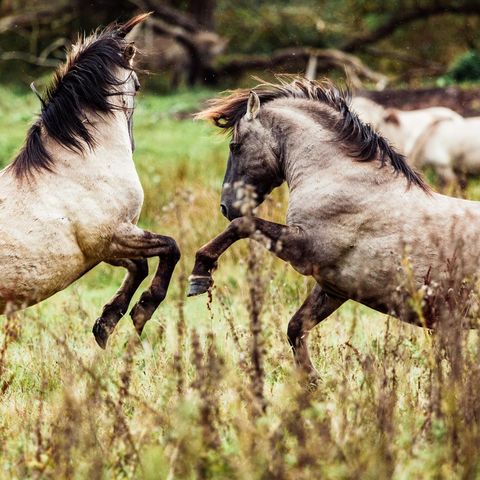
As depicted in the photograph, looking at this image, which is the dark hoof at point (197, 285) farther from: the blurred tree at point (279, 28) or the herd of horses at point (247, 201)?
the blurred tree at point (279, 28)

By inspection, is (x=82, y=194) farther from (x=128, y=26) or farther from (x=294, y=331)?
(x=294, y=331)

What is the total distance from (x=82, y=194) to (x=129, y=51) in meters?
1.25

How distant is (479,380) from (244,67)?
20473 millimetres

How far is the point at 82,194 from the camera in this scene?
19.9 feet

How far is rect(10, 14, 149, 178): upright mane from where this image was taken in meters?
6.12

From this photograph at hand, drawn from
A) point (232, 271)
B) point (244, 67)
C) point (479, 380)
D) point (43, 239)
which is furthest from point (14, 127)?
point (479, 380)

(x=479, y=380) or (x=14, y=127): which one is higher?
(x=479, y=380)

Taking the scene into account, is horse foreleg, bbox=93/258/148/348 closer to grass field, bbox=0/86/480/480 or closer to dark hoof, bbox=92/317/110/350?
dark hoof, bbox=92/317/110/350

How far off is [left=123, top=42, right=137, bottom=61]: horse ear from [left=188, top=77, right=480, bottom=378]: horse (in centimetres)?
101

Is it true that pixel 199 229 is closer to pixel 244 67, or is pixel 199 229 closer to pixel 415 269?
pixel 415 269

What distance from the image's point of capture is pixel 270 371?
231 inches

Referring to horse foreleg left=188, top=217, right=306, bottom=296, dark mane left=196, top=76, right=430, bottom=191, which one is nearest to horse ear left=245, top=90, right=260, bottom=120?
dark mane left=196, top=76, right=430, bottom=191

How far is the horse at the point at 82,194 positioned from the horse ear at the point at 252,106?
874mm

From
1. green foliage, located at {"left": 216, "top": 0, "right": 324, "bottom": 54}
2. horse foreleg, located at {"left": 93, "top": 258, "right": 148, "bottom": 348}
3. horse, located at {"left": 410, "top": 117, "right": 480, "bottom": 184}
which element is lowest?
green foliage, located at {"left": 216, "top": 0, "right": 324, "bottom": 54}
